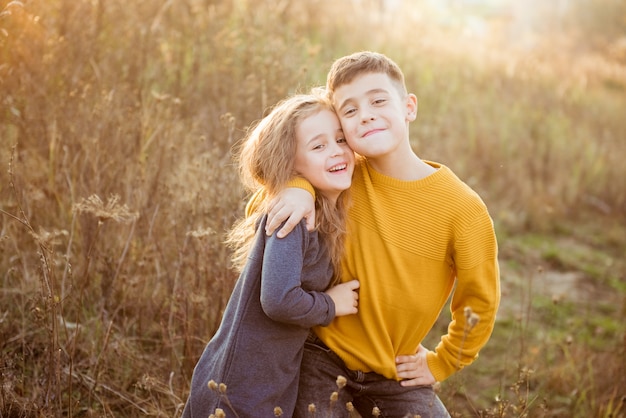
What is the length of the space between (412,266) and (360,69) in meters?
0.78

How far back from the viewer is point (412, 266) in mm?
2373

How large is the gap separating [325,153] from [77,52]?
2.44m

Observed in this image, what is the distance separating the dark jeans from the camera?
2.39 meters

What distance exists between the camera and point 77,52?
404 cm

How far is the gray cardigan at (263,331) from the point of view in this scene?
2104 millimetres

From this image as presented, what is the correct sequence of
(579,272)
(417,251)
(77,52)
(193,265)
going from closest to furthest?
(417,251)
(193,265)
(77,52)
(579,272)

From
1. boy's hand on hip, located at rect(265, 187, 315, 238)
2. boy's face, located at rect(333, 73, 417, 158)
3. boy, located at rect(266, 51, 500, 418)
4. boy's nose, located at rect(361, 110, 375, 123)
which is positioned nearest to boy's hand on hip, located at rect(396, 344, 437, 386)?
boy, located at rect(266, 51, 500, 418)

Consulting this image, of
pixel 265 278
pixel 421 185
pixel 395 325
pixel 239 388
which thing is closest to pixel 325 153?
pixel 421 185

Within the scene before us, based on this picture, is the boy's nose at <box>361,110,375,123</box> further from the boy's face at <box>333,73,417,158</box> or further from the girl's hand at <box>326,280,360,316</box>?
the girl's hand at <box>326,280,360,316</box>

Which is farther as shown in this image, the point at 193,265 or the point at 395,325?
the point at 193,265

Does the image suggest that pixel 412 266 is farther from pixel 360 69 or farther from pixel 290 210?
pixel 360 69

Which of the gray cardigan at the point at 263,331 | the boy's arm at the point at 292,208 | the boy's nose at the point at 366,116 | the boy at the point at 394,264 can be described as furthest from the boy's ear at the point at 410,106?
the gray cardigan at the point at 263,331

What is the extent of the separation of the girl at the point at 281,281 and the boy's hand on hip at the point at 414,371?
1.09ft

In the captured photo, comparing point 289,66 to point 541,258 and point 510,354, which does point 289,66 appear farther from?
point 541,258
